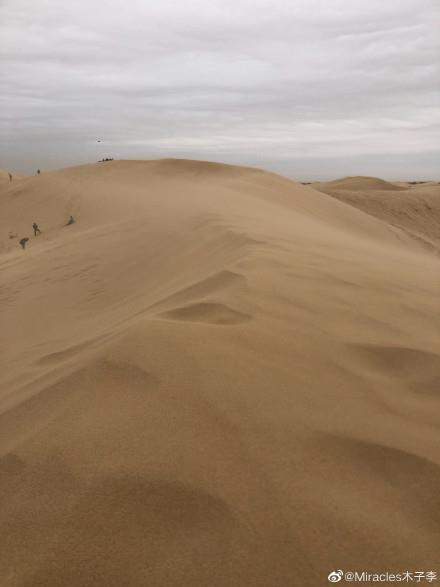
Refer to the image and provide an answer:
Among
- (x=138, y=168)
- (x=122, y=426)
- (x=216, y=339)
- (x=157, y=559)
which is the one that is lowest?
(x=157, y=559)

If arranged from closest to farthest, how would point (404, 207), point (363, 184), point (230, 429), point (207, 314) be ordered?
Result: point (230, 429), point (207, 314), point (404, 207), point (363, 184)

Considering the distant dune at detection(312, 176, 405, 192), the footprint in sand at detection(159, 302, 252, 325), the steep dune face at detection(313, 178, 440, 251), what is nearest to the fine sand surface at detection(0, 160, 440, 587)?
the footprint in sand at detection(159, 302, 252, 325)

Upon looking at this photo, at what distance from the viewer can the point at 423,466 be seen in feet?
4.00

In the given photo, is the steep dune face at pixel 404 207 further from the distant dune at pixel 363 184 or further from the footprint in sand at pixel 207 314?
the footprint in sand at pixel 207 314

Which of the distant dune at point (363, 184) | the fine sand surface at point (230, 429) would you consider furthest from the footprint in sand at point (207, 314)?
the distant dune at point (363, 184)

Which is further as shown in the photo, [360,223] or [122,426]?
[360,223]

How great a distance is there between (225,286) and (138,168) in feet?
26.4

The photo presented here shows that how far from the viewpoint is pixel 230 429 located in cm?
129

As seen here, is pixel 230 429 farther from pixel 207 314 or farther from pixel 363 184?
pixel 363 184

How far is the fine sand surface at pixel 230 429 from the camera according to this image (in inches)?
39.4

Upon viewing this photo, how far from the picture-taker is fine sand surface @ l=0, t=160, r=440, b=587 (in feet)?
3.28

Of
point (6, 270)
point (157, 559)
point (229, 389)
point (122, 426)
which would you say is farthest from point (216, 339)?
point (6, 270)

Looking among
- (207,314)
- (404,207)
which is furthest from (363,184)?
(207,314)

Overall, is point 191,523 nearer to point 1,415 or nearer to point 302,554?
point 302,554
